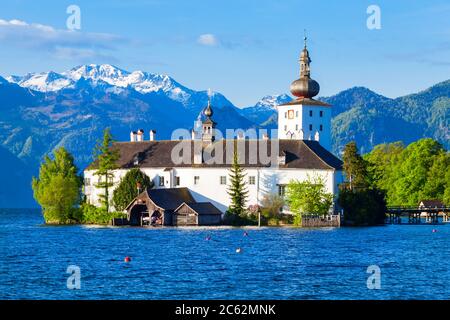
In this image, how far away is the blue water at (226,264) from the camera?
51.3m

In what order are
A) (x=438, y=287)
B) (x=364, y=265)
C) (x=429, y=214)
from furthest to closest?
(x=429, y=214), (x=364, y=265), (x=438, y=287)

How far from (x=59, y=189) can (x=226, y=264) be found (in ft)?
177

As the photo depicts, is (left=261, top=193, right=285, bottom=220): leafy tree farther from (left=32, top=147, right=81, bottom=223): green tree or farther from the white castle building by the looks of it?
(left=32, top=147, right=81, bottom=223): green tree

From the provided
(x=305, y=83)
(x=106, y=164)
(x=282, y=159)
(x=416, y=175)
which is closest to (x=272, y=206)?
(x=282, y=159)

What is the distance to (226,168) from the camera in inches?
4439

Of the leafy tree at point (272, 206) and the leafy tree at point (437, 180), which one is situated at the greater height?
the leafy tree at point (437, 180)

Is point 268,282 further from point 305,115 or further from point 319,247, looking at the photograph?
point 305,115

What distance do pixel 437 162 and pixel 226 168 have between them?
155ft

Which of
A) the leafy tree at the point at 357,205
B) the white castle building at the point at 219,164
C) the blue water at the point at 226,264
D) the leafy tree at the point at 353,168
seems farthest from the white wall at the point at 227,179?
the blue water at the point at 226,264

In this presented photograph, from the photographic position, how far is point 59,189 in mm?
115688

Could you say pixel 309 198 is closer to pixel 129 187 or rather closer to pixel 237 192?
pixel 237 192

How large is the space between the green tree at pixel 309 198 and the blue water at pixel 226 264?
647 centimetres

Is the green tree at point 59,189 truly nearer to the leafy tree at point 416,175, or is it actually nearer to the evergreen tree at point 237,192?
the evergreen tree at point 237,192
